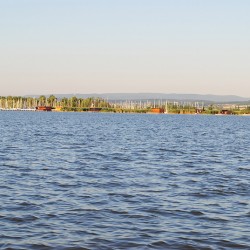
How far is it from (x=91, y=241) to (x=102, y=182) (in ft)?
40.8

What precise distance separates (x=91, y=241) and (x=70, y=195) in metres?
8.04

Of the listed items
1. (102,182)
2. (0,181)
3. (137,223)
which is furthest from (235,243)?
(0,181)

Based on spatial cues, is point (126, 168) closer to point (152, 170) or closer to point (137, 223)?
point (152, 170)

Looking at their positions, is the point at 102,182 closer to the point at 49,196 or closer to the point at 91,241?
the point at 49,196

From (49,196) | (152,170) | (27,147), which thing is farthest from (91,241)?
(27,147)

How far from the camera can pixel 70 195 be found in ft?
83.9

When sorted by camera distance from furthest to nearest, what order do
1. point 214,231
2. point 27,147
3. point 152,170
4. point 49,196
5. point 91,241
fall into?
point 27,147, point 152,170, point 49,196, point 214,231, point 91,241

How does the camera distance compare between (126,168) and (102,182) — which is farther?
(126,168)

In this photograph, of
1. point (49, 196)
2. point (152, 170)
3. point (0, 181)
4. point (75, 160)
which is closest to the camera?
point (49, 196)

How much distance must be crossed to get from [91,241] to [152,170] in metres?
19.3

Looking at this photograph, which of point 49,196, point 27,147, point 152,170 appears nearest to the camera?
point 49,196

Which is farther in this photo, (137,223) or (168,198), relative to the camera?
(168,198)

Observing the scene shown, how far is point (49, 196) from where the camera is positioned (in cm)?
2508

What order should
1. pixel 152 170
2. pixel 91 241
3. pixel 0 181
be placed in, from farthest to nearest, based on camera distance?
pixel 152 170 → pixel 0 181 → pixel 91 241
